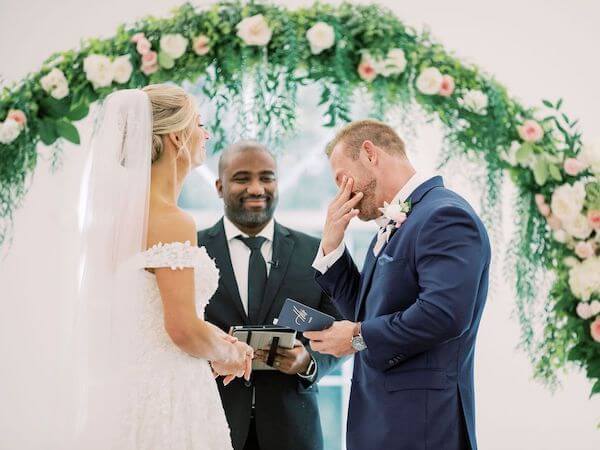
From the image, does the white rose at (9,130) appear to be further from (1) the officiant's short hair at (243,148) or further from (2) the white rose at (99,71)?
(1) the officiant's short hair at (243,148)

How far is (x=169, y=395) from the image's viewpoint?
2.54 m

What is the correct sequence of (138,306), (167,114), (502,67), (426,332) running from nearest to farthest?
(426,332)
(138,306)
(167,114)
(502,67)

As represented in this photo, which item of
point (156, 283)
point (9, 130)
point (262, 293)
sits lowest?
point (156, 283)

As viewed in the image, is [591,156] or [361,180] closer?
[361,180]

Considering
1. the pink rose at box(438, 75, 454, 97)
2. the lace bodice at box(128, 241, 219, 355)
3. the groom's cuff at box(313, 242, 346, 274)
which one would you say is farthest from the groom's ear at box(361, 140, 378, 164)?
the pink rose at box(438, 75, 454, 97)

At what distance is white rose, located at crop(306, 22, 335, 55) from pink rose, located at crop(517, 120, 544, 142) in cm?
111

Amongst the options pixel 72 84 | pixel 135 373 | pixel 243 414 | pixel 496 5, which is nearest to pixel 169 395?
pixel 135 373

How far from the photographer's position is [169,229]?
2.53 m

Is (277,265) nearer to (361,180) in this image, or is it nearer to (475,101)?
(361,180)

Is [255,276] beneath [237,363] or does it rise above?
above

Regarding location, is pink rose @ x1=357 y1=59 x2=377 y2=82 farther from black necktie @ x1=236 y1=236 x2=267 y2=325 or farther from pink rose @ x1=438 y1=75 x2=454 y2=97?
black necktie @ x1=236 y1=236 x2=267 y2=325

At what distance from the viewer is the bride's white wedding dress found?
8.15ft

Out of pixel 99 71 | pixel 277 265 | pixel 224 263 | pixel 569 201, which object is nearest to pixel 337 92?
pixel 277 265

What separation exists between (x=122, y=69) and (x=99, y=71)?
0.12 m
